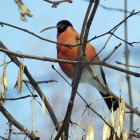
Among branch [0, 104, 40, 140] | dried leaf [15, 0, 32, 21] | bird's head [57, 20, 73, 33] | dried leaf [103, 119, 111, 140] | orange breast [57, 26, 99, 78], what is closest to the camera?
dried leaf [15, 0, 32, 21]

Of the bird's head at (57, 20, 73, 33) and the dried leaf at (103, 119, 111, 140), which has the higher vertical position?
the bird's head at (57, 20, 73, 33)

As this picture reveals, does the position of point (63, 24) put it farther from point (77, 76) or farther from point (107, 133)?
point (107, 133)

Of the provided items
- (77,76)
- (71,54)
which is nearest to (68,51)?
(71,54)

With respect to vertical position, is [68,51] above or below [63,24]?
below

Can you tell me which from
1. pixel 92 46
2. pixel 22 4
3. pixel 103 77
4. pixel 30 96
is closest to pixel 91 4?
pixel 22 4

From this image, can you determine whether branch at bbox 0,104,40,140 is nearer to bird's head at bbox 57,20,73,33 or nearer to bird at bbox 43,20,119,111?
→ bird at bbox 43,20,119,111

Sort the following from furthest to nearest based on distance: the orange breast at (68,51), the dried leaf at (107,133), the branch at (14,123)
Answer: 1. the orange breast at (68,51)
2. the branch at (14,123)
3. the dried leaf at (107,133)

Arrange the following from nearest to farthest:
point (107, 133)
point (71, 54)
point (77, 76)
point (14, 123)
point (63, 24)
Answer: point (107, 133)
point (77, 76)
point (14, 123)
point (71, 54)
point (63, 24)

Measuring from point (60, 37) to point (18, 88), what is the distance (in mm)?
1399

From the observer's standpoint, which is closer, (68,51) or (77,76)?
(77,76)

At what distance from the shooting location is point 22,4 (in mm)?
798

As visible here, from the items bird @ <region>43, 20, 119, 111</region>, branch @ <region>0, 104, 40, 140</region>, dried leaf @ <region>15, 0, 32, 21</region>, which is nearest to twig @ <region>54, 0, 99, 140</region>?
branch @ <region>0, 104, 40, 140</region>

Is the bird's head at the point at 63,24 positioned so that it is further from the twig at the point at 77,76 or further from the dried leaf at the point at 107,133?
the dried leaf at the point at 107,133

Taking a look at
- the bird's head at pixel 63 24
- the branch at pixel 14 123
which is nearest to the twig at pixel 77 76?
the branch at pixel 14 123
